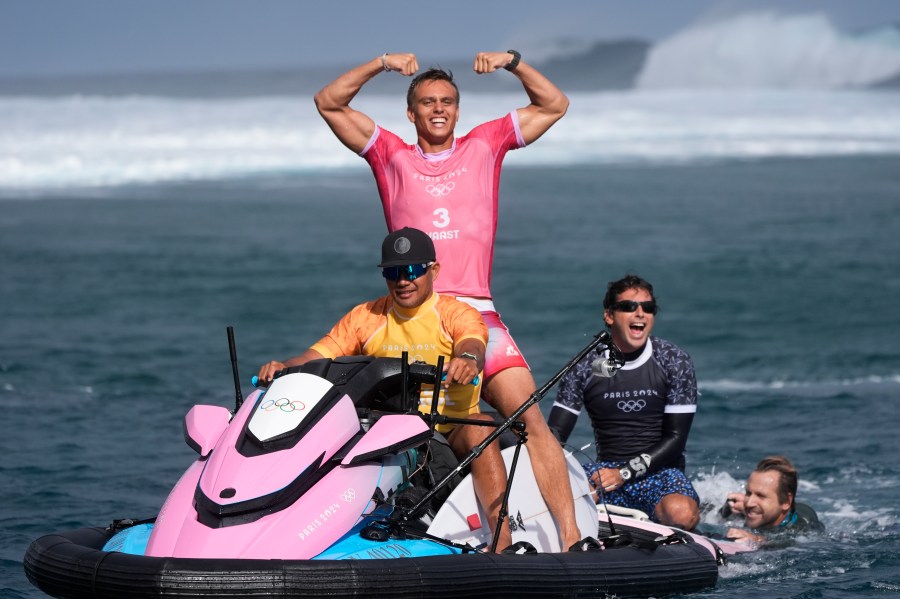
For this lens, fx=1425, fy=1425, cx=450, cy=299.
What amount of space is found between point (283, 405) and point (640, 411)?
2.82 meters

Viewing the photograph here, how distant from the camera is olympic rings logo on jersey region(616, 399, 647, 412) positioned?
795 cm

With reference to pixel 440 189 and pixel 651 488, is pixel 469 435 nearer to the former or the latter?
pixel 440 189

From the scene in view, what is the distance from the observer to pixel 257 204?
27125 mm

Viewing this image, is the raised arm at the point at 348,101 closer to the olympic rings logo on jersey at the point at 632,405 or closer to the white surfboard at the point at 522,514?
the white surfboard at the point at 522,514

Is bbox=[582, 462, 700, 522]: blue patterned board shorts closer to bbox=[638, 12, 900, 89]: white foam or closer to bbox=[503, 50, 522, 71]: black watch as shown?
bbox=[503, 50, 522, 71]: black watch

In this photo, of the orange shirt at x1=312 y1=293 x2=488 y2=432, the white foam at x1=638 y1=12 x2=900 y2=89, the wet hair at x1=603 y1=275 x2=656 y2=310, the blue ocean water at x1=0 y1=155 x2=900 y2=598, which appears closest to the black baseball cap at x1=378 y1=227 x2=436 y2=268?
the orange shirt at x1=312 y1=293 x2=488 y2=432

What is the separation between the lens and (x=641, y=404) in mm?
7949

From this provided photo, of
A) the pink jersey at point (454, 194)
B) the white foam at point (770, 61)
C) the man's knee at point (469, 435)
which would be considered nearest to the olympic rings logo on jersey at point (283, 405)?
the man's knee at point (469, 435)

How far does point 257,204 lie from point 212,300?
10.3 metres

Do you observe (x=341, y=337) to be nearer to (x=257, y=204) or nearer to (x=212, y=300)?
(x=212, y=300)

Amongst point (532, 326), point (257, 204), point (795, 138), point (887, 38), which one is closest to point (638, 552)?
point (532, 326)

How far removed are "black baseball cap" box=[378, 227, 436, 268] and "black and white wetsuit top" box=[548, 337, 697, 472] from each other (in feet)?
6.22

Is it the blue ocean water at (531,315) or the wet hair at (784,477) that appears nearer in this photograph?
the wet hair at (784,477)

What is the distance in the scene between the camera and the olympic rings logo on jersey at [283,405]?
575 cm
